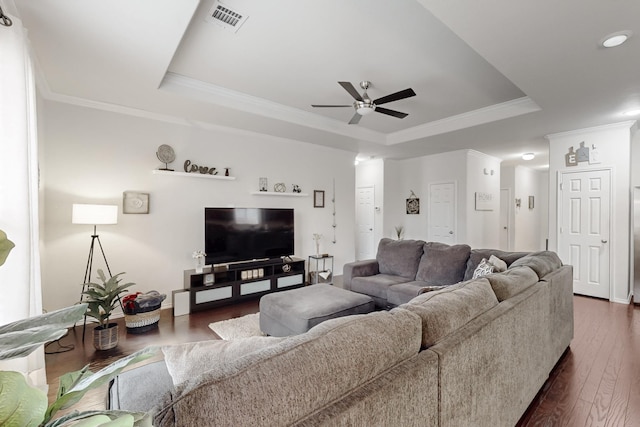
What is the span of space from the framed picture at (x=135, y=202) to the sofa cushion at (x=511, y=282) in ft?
12.7

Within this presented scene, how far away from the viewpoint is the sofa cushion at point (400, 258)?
390 centimetres

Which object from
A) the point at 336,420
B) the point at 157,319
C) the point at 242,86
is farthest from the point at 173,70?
the point at 336,420

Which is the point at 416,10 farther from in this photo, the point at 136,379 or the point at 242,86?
the point at 136,379

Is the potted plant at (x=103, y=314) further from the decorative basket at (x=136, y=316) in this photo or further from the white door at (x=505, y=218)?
the white door at (x=505, y=218)

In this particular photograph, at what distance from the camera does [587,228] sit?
15.0 ft

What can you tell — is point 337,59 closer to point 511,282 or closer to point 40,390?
point 511,282

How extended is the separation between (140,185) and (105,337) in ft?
6.13

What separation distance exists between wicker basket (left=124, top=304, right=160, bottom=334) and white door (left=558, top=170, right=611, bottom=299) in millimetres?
5911

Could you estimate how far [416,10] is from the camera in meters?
2.22

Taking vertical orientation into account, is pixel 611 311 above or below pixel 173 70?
below

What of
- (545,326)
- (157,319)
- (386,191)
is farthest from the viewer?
(386,191)

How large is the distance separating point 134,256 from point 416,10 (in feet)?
13.1

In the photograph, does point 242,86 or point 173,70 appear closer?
point 173,70

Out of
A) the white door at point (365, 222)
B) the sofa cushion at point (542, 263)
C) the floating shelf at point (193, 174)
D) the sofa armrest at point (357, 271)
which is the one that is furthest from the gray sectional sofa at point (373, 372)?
the white door at point (365, 222)
